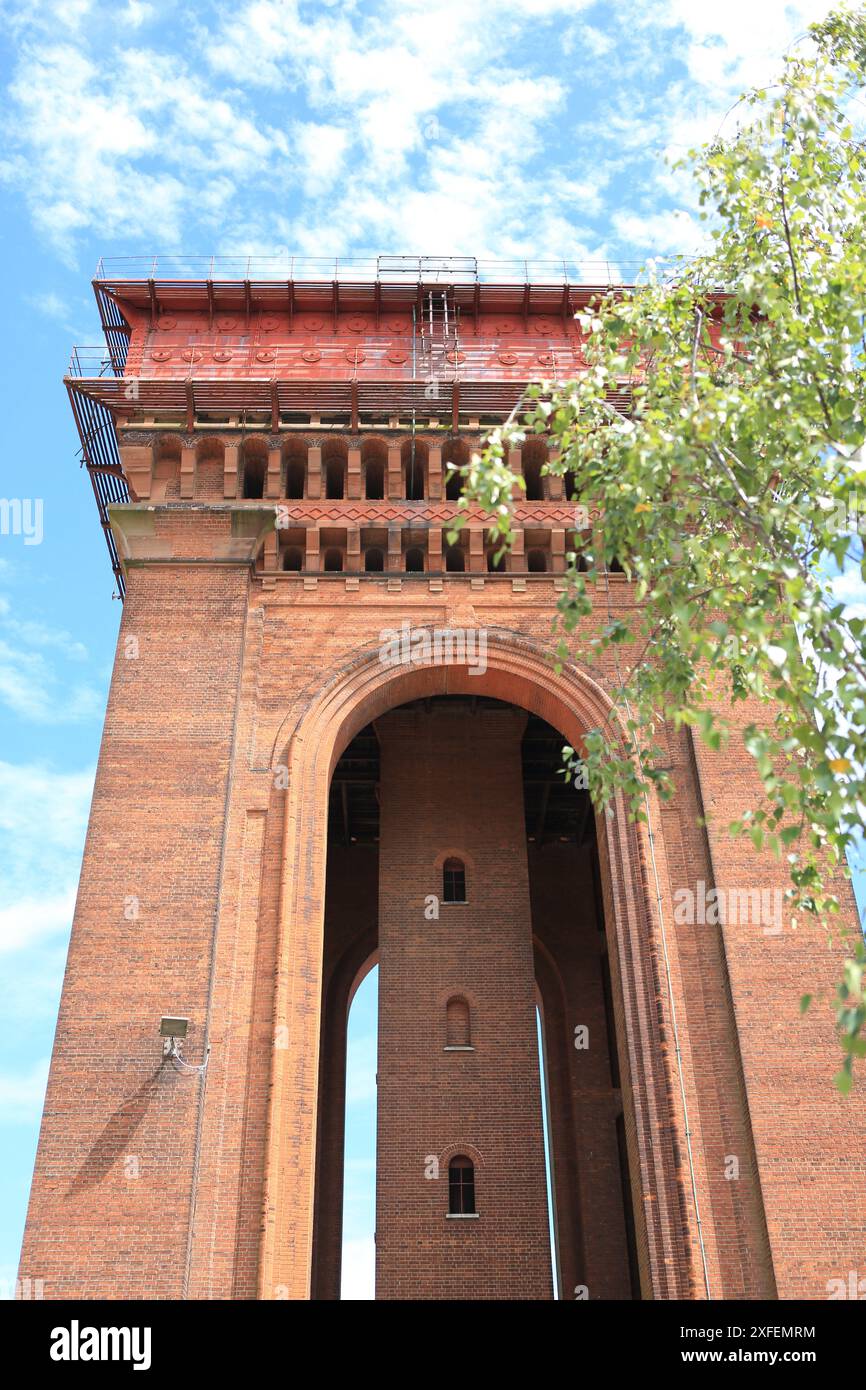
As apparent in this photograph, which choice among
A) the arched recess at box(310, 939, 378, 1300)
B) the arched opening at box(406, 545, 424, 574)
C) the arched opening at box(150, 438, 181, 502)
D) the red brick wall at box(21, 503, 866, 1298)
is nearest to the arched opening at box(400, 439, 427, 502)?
the arched opening at box(406, 545, 424, 574)

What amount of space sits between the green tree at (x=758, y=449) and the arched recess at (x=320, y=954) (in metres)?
5.96

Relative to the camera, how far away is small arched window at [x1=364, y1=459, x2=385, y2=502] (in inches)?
→ 834

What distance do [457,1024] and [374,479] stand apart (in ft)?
32.0

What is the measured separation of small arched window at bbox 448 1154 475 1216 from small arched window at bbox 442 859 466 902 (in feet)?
14.9

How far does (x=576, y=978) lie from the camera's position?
25.6 meters

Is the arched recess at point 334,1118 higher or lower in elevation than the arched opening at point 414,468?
lower

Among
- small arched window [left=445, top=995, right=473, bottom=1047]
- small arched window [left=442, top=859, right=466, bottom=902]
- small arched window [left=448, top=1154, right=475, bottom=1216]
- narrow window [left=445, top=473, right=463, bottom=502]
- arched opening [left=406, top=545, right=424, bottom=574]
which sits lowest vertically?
small arched window [left=448, top=1154, right=475, bottom=1216]

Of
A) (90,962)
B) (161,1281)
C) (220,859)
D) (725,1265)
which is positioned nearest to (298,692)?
(220,859)

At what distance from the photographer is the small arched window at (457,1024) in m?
21.2

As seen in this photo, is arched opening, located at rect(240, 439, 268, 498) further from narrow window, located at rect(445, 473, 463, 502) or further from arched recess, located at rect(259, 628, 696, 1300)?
arched recess, located at rect(259, 628, 696, 1300)

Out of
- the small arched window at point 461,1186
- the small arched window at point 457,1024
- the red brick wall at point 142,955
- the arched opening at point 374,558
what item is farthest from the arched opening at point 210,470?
the small arched window at point 461,1186

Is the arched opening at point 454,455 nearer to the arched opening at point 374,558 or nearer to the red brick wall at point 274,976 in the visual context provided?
the arched opening at point 374,558

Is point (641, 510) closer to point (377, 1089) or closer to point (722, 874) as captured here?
point (722, 874)

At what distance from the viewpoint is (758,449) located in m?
10.8
